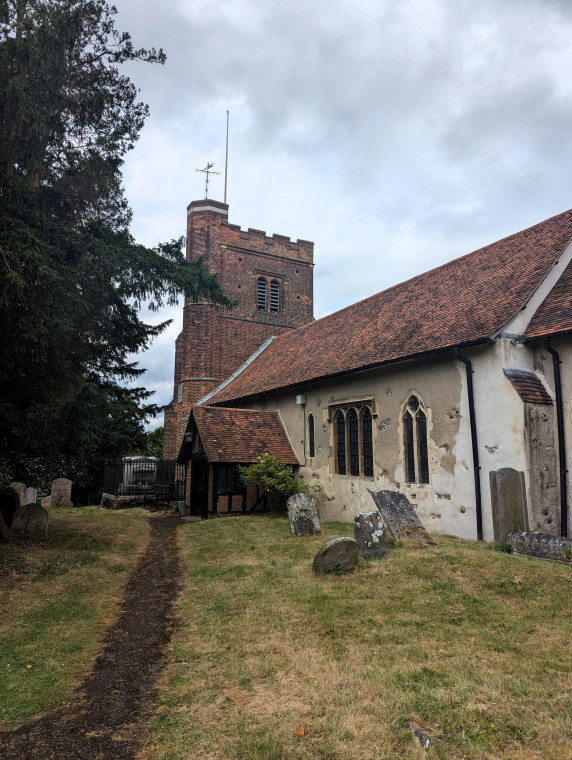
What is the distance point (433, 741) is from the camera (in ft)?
11.3

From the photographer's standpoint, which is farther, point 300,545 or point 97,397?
point 300,545

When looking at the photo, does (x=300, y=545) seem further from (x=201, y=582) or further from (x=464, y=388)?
(x=464, y=388)

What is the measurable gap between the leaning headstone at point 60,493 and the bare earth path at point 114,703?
16.2 meters

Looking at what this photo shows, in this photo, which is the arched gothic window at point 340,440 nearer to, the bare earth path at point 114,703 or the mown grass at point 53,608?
the mown grass at point 53,608

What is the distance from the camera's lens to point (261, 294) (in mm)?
28516

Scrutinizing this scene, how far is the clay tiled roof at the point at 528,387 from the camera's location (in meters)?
9.77

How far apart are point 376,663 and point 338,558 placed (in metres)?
3.01

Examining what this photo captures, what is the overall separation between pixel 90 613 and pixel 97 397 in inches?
154

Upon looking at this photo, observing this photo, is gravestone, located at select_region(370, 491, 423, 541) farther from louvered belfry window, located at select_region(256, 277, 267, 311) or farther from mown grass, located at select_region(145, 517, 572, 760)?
louvered belfry window, located at select_region(256, 277, 267, 311)

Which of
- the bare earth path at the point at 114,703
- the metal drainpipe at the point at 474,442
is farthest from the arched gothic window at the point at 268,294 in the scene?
the bare earth path at the point at 114,703

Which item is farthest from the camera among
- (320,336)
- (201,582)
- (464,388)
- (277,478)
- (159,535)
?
(320,336)

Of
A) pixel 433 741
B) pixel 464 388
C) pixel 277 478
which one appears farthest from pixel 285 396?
pixel 433 741

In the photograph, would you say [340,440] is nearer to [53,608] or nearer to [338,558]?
[338,558]

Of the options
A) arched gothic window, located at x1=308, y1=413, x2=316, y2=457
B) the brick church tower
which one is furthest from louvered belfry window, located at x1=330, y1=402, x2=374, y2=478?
the brick church tower
